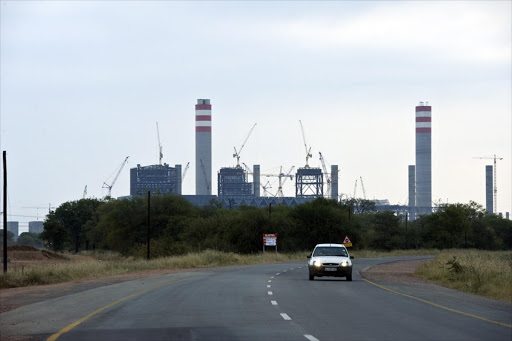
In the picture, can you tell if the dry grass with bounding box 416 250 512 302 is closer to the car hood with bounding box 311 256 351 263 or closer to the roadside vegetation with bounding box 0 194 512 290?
the roadside vegetation with bounding box 0 194 512 290

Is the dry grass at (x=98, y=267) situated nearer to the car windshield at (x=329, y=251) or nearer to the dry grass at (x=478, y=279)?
the car windshield at (x=329, y=251)

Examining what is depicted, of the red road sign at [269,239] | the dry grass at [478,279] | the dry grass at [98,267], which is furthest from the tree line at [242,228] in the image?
the dry grass at [478,279]

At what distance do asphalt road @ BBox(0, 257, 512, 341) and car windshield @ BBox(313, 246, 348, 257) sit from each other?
8.62 m

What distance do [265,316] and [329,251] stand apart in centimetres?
2011

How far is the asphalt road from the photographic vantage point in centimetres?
1644

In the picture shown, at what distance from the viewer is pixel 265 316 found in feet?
67.6

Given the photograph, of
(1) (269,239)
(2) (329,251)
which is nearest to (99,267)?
(2) (329,251)

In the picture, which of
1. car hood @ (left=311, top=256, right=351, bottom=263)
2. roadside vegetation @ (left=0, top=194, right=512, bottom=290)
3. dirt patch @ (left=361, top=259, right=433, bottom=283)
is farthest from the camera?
roadside vegetation @ (left=0, top=194, right=512, bottom=290)

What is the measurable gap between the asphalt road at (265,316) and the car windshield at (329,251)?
8.62m

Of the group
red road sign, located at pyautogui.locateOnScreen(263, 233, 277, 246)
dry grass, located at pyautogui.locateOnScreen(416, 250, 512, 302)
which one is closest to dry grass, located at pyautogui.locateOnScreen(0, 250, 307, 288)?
red road sign, located at pyautogui.locateOnScreen(263, 233, 277, 246)

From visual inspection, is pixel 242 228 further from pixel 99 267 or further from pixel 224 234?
pixel 99 267

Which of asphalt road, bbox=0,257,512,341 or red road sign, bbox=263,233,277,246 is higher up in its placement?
asphalt road, bbox=0,257,512,341

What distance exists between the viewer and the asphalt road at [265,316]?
16438 millimetres

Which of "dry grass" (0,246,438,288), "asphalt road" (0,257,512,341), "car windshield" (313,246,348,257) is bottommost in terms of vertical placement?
"dry grass" (0,246,438,288)
